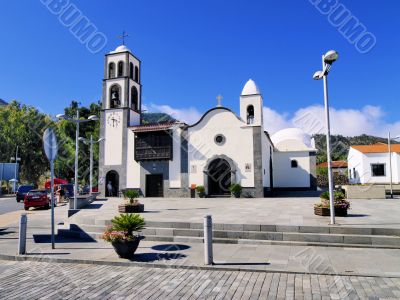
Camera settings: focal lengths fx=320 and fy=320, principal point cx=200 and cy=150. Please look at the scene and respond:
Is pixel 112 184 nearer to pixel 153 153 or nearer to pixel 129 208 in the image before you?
pixel 153 153

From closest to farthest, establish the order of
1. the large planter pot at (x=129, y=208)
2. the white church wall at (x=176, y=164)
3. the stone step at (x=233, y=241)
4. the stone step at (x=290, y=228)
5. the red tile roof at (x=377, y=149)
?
the stone step at (x=233, y=241) < the stone step at (x=290, y=228) < the large planter pot at (x=129, y=208) < the white church wall at (x=176, y=164) < the red tile roof at (x=377, y=149)

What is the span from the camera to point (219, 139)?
27.3m

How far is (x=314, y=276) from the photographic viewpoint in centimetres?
614

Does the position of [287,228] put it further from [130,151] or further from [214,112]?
[130,151]

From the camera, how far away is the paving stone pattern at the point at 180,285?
5.25 metres

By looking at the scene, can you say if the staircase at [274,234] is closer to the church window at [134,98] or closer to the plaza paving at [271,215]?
the plaza paving at [271,215]

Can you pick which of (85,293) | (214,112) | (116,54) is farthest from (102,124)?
(85,293)

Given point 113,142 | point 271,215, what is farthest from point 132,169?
point 271,215

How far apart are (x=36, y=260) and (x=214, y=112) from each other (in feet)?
70.4

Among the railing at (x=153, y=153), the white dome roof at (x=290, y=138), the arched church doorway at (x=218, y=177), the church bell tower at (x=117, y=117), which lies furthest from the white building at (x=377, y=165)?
the church bell tower at (x=117, y=117)

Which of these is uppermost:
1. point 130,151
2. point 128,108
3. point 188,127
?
point 128,108

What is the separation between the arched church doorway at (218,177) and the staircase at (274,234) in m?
16.7

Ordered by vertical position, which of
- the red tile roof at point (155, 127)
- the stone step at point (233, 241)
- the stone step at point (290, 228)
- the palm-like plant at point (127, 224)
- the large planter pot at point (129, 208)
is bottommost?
the stone step at point (233, 241)

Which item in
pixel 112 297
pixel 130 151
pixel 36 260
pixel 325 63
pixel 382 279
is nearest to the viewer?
pixel 112 297
